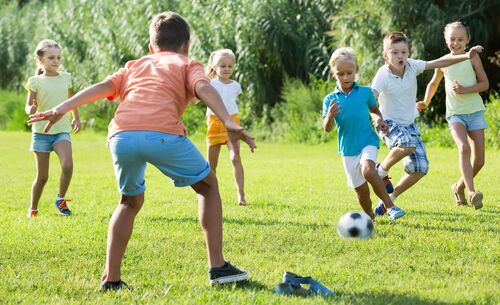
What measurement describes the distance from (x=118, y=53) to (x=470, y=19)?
11406 millimetres

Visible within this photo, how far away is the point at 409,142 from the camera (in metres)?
8.41

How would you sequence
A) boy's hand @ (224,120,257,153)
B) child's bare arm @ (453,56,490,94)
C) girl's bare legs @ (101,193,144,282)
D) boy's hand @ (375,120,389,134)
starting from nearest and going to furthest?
boy's hand @ (224,120,257,153) < girl's bare legs @ (101,193,144,282) < boy's hand @ (375,120,389,134) < child's bare arm @ (453,56,490,94)

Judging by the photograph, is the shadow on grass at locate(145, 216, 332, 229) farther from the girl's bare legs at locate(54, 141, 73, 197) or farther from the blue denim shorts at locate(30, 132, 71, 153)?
the blue denim shorts at locate(30, 132, 71, 153)

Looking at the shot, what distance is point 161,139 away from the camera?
203 inches

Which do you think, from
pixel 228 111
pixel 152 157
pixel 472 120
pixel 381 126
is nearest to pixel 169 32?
pixel 152 157

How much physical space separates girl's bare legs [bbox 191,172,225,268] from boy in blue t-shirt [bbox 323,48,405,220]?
7.82 feet

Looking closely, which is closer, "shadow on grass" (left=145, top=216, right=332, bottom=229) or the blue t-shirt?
the blue t-shirt

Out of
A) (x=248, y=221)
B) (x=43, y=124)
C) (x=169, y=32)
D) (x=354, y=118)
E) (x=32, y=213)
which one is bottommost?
(x=32, y=213)

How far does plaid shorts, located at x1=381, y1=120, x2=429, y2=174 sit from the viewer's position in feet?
27.7

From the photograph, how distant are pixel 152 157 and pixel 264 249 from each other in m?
1.79

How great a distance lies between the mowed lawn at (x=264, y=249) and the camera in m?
5.18

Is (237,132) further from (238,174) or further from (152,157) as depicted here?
(238,174)

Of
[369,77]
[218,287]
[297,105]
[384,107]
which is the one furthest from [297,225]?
[297,105]

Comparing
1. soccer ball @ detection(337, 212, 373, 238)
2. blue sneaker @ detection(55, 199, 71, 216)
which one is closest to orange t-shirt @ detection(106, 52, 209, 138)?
soccer ball @ detection(337, 212, 373, 238)
